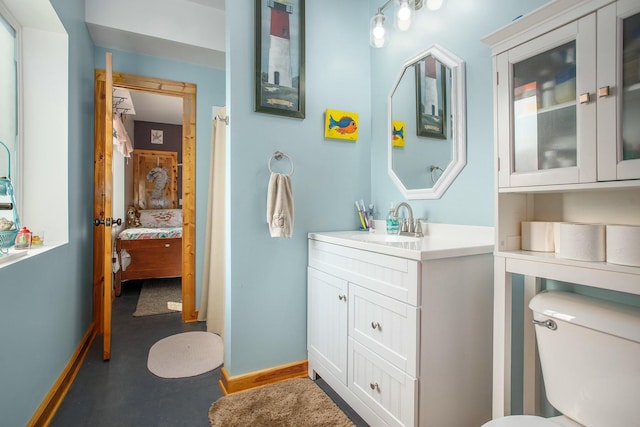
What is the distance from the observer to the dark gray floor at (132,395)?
5.39 feet

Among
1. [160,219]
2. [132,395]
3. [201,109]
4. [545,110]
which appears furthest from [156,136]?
[545,110]

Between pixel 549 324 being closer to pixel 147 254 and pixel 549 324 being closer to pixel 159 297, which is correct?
pixel 159 297

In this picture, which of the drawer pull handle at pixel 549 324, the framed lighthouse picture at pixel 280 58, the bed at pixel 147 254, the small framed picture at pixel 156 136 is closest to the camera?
the drawer pull handle at pixel 549 324

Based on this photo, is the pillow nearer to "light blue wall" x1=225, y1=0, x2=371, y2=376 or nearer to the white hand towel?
"light blue wall" x1=225, y1=0, x2=371, y2=376

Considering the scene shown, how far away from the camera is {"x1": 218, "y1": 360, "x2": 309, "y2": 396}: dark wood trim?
1880 millimetres

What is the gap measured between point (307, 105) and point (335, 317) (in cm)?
133

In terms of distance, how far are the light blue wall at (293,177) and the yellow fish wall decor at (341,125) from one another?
0.14 ft

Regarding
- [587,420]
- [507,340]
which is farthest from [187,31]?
[587,420]

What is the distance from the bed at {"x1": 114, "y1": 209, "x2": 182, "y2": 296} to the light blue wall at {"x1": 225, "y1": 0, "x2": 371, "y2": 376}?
7.92ft

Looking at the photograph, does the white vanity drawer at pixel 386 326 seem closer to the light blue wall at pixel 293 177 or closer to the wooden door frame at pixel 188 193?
the light blue wall at pixel 293 177

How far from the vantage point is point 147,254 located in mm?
3916

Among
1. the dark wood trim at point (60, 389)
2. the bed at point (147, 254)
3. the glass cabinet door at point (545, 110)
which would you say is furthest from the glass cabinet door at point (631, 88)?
the bed at point (147, 254)

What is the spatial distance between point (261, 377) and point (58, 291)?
127cm

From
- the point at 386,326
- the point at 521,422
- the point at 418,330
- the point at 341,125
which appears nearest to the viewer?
the point at 521,422
